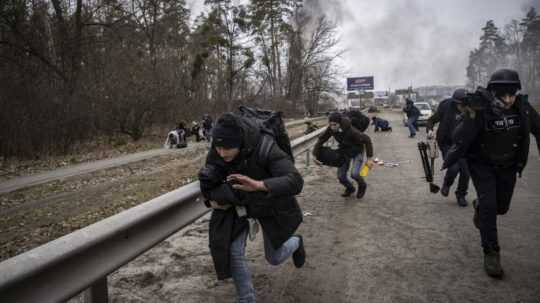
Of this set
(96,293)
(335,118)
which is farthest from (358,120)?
(96,293)

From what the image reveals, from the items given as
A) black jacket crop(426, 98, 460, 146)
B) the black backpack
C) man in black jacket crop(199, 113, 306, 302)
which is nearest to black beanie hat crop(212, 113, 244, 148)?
man in black jacket crop(199, 113, 306, 302)

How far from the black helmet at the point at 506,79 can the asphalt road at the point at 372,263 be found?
Result: 1.64 m

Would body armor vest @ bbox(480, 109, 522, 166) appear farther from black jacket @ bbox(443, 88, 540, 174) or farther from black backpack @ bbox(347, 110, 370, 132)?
black backpack @ bbox(347, 110, 370, 132)

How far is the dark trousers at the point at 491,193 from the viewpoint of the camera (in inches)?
149

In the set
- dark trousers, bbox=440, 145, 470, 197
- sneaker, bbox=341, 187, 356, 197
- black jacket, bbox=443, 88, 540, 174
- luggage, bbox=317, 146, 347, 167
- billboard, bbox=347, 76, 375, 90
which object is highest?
billboard, bbox=347, 76, 375, 90

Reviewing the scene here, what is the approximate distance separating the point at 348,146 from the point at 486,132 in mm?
3516

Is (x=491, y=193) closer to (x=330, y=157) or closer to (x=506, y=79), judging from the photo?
(x=506, y=79)

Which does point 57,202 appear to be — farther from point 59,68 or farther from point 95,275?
point 59,68

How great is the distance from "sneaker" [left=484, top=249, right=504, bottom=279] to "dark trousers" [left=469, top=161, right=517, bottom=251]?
60mm

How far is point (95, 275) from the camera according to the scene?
2.24m

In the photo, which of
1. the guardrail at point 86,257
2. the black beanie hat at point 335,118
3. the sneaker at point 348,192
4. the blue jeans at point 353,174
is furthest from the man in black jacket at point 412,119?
the guardrail at point 86,257

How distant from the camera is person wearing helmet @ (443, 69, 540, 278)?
3.74 meters

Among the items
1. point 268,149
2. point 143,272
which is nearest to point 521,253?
point 268,149

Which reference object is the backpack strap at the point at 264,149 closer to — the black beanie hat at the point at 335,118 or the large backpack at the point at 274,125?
the large backpack at the point at 274,125
